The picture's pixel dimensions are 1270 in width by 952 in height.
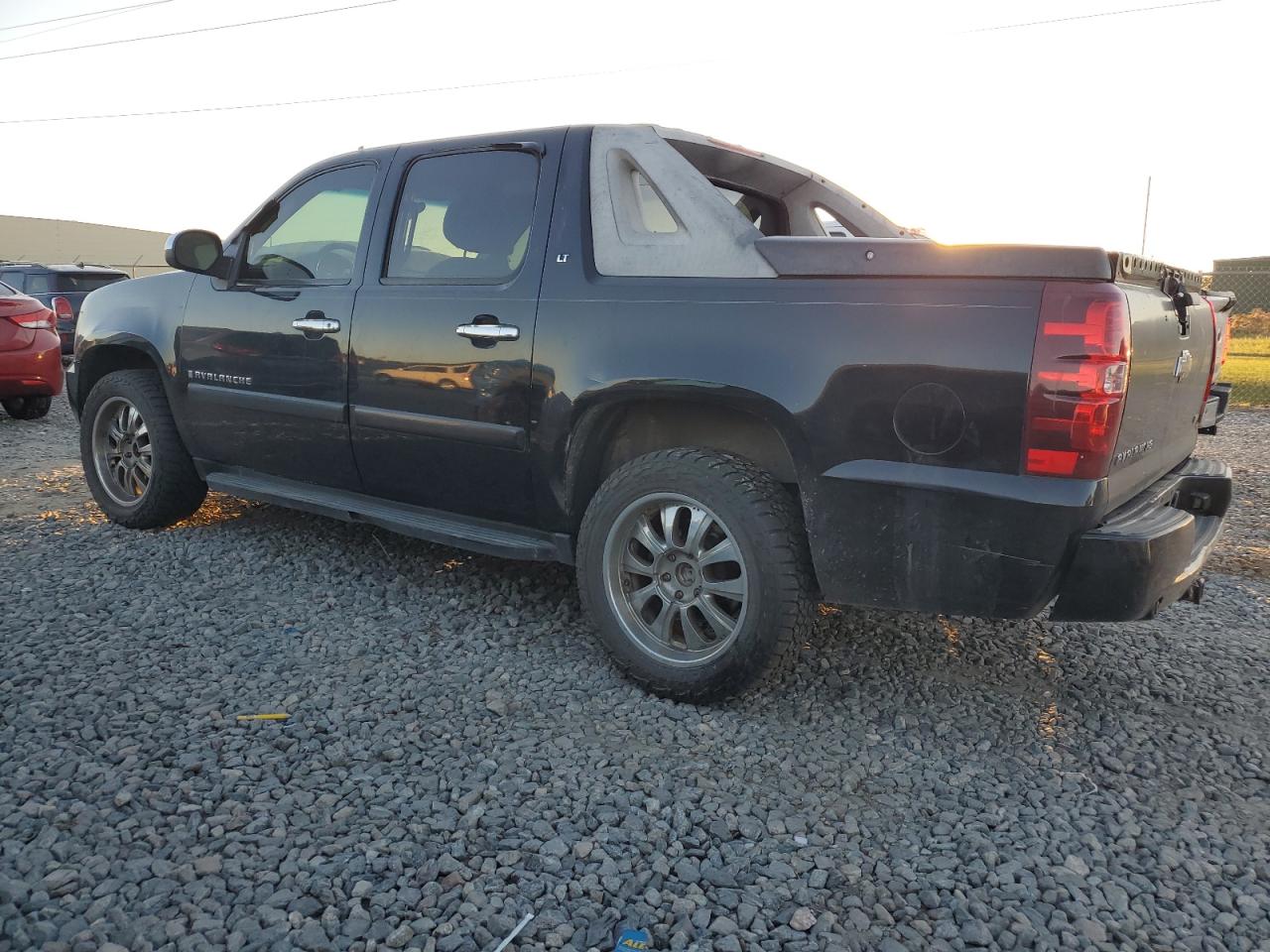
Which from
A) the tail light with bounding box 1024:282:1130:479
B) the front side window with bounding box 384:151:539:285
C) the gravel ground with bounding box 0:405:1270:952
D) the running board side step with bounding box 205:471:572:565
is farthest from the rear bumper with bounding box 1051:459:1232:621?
the front side window with bounding box 384:151:539:285

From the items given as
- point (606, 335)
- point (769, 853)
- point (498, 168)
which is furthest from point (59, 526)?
point (769, 853)

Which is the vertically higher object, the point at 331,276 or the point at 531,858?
the point at 331,276

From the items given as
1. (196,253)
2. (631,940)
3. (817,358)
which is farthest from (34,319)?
(631,940)

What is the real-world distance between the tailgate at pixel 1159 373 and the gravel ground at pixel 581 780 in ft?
2.81

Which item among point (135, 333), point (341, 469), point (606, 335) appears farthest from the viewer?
point (135, 333)

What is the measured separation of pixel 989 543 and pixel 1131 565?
364 mm

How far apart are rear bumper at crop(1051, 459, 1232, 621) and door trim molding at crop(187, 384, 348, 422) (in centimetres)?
285

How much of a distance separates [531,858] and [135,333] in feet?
12.8

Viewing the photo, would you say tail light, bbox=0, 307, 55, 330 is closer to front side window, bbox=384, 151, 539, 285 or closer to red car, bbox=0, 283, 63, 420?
red car, bbox=0, 283, 63, 420

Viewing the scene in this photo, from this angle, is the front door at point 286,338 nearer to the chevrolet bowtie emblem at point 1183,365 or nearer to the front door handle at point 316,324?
the front door handle at point 316,324

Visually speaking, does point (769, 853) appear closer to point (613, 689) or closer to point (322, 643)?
point (613, 689)

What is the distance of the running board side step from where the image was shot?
3641mm

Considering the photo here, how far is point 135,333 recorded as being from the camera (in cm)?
504

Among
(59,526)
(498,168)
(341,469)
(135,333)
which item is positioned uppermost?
(498,168)
